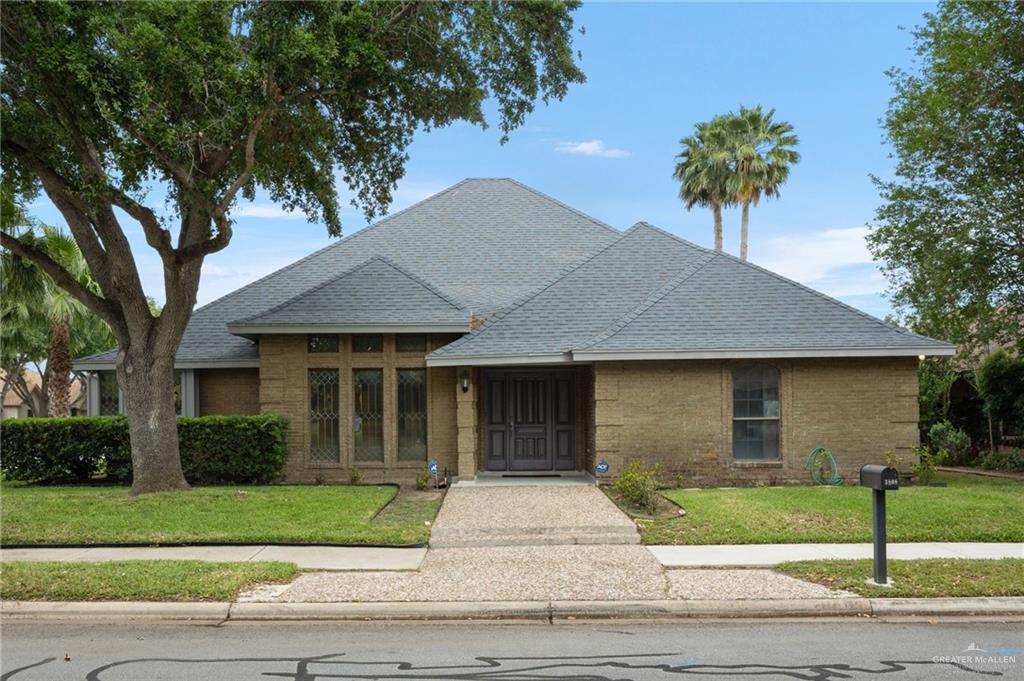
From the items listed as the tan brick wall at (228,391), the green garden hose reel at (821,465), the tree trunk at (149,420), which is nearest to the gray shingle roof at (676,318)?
the green garden hose reel at (821,465)

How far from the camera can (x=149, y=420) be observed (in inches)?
554

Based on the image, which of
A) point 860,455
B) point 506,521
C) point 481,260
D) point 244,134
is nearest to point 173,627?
point 506,521

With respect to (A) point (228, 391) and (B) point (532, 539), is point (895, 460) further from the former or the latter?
(A) point (228, 391)

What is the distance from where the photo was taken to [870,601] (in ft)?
25.1

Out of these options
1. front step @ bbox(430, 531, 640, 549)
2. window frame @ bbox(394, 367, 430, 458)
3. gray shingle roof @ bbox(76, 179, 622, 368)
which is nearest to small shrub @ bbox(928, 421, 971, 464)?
gray shingle roof @ bbox(76, 179, 622, 368)

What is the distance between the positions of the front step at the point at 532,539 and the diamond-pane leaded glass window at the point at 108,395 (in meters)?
11.3

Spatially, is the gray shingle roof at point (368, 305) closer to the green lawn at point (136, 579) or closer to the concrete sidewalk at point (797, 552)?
the green lawn at point (136, 579)

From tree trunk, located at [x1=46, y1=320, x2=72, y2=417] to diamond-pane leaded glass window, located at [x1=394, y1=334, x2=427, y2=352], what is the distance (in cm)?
1257

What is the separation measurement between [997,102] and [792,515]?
12.1 meters

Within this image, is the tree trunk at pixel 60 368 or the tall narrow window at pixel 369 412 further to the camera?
the tree trunk at pixel 60 368

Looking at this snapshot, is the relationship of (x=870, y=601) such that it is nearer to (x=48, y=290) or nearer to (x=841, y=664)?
(x=841, y=664)

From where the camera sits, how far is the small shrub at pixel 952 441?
22953 millimetres

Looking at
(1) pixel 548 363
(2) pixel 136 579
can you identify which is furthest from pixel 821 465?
(2) pixel 136 579

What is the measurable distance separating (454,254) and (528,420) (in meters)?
5.02
